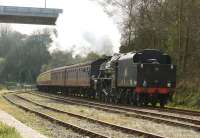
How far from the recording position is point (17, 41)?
139m

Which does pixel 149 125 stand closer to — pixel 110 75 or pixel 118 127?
pixel 118 127

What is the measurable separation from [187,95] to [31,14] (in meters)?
12.7

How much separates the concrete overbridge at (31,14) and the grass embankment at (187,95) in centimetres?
1012

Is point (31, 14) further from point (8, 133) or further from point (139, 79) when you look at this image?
point (8, 133)

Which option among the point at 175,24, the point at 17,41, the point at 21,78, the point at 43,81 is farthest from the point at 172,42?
the point at 17,41

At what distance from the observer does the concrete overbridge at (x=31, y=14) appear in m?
38.5

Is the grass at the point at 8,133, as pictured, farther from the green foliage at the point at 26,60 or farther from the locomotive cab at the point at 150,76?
the green foliage at the point at 26,60

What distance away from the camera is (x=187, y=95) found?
33.7 m

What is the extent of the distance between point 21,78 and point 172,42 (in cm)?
8281

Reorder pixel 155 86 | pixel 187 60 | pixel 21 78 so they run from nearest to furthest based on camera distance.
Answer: pixel 155 86
pixel 187 60
pixel 21 78

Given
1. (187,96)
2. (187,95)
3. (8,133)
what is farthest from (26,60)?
(8,133)

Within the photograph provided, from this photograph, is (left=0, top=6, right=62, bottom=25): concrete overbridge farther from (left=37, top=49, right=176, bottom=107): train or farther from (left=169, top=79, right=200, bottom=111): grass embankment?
(left=169, top=79, right=200, bottom=111): grass embankment

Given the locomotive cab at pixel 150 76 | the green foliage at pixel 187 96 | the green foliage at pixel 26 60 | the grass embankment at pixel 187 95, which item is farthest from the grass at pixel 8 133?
the green foliage at pixel 26 60

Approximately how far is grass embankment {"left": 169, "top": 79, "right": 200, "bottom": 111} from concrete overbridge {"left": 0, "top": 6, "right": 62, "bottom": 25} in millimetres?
10119
